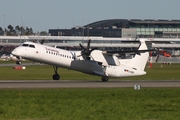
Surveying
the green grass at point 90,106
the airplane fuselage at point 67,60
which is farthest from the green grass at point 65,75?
the green grass at point 90,106

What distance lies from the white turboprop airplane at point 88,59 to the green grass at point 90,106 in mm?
15085

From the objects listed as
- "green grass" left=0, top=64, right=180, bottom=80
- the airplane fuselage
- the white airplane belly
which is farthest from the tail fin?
"green grass" left=0, top=64, right=180, bottom=80

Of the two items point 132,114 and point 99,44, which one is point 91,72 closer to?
point 132,114

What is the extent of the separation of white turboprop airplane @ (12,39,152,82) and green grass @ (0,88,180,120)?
15.1m

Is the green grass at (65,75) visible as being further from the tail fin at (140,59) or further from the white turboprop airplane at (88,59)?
the white turboprop airplane at (88,59)

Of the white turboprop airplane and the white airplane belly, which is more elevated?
the white turboprop airplane

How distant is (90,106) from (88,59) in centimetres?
2525

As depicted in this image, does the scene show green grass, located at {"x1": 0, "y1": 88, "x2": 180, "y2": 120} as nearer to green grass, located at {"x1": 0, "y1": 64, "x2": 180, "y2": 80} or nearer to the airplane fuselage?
the airplane fuselage

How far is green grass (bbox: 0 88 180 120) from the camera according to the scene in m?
24.3

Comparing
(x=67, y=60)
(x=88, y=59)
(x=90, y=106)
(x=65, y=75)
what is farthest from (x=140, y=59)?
(x=90, y=106)

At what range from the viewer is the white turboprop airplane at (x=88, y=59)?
51.7 metres

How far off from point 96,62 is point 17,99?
73.9 feet

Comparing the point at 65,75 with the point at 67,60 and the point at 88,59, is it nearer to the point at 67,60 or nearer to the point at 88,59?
the point at 88,59

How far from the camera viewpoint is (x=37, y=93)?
3678 centimetres
